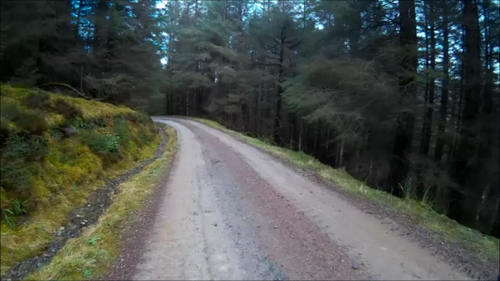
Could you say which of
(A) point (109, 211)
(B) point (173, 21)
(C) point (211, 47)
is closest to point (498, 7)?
(A) point (109, 211)

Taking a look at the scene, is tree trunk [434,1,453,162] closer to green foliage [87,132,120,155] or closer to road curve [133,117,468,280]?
road curve [133,117,468,280]

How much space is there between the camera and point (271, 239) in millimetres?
4277

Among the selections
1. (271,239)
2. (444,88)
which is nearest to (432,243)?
(271,239)

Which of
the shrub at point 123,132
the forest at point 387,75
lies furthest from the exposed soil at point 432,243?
the shrub at point 123,132

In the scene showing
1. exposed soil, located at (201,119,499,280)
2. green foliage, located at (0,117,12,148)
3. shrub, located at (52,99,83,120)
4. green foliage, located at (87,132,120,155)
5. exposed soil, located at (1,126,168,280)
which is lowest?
exposed soil, located at (1,126,168,280)

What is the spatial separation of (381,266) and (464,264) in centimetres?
114

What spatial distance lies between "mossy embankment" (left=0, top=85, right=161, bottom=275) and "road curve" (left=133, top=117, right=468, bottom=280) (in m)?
1.79

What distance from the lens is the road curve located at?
3.45 m

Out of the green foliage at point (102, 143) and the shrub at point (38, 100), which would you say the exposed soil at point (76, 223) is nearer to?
the green foliage at point (102, 143)

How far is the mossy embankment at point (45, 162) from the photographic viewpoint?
14.5ft

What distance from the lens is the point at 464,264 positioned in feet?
12.2

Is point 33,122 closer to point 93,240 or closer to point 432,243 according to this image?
point 93,240

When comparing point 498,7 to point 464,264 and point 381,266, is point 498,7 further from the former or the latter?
point 381,266

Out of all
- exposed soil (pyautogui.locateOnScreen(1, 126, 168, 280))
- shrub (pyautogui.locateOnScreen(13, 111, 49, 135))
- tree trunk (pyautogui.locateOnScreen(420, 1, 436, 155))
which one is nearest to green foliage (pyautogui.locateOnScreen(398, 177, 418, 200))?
tree trunk (pyautogui.locateOnScreen(420, 1, 436, 155))
